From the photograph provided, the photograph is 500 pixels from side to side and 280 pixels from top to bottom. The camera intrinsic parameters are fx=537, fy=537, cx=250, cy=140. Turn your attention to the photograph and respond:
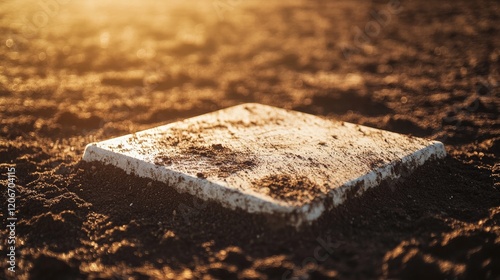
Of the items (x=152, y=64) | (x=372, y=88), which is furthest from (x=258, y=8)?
(x=372, y=88)

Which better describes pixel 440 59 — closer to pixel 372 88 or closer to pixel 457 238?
pixel 372 88

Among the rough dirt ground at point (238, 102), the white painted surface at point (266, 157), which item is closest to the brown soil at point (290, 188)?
the white painted surface at point (266, 157)

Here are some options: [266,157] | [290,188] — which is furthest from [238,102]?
[290,188]

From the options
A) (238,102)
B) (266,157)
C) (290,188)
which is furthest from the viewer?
(238,102)

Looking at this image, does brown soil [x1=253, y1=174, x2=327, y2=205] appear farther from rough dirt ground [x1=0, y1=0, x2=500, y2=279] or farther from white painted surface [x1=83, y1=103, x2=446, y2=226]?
rough dirt ground [x1=0, y1=0, x2=500, y2=279]

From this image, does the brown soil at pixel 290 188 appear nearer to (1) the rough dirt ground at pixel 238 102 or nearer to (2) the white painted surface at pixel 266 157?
(2) the white painted surface at pixel 266 157

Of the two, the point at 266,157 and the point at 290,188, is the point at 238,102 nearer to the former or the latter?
the point at 266,157

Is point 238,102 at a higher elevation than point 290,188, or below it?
below
